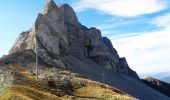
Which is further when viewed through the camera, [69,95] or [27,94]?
[69,95]

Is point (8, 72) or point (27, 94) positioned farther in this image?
point (8, 72)

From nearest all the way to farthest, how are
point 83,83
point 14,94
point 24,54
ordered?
point 14,94 → point 83,83 → point 24,54

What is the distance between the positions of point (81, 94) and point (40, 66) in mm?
50939

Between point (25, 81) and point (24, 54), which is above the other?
point (24, 54)

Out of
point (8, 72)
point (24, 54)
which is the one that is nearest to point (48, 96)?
point (8, 72)

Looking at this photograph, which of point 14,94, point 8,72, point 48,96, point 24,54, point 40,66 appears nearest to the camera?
point 14,94

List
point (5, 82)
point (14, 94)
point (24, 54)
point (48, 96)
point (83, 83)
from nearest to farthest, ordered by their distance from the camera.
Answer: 1. point (14, 94)
2. point (48, 96)
3. point (5, 82)
4. point (83, 83)
5. point (24, 54)

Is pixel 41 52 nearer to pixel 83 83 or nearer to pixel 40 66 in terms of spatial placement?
pixel 40 66

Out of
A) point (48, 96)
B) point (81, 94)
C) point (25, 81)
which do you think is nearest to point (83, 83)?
point (81, 94)

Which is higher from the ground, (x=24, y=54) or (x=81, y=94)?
(x=24, y=54)

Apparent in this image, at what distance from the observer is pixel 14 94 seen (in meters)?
85.7

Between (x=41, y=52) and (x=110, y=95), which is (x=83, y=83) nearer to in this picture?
(x=110, y=95)

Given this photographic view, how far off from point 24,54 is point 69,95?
223ft

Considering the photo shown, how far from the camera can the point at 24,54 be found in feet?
562
